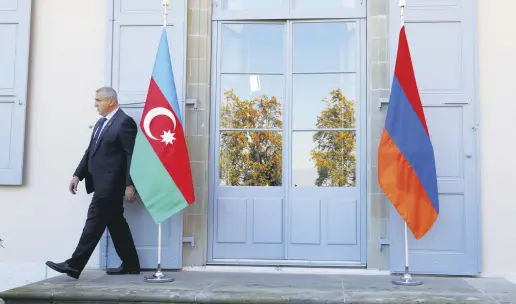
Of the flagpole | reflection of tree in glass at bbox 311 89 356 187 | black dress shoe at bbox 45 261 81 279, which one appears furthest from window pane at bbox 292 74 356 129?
black dress shoe at bbox 45 261 81 279

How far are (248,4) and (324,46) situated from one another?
74cm

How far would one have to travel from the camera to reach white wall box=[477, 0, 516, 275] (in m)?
4.36

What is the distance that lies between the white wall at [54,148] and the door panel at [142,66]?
0.59 feet

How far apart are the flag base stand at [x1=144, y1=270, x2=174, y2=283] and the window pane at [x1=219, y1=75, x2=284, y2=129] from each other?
4.42 ft

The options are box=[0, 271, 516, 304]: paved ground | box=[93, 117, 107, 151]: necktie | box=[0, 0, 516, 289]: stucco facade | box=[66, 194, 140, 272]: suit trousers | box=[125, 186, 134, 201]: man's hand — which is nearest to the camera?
box=[0, 271, 516, 304]: paved ground

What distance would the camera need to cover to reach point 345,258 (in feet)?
15.2

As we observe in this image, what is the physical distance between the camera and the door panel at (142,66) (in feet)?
14.9

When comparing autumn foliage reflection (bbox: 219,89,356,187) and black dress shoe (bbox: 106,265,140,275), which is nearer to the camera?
black dress shoe (bbox: 106,265,140,275)

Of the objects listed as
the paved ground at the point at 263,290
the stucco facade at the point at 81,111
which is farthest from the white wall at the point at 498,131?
the paved ground at the point at 263,290

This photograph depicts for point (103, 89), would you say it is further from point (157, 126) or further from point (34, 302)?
point (34, 302)

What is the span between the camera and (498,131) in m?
4.41

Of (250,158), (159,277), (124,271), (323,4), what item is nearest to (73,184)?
(124,271)

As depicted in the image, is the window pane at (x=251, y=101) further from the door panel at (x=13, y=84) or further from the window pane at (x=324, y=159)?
the door panel at (x=13, y=84)

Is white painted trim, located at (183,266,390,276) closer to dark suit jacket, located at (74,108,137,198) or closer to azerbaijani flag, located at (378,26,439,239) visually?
azerbaijani flag, located at (378,26,439,239)
